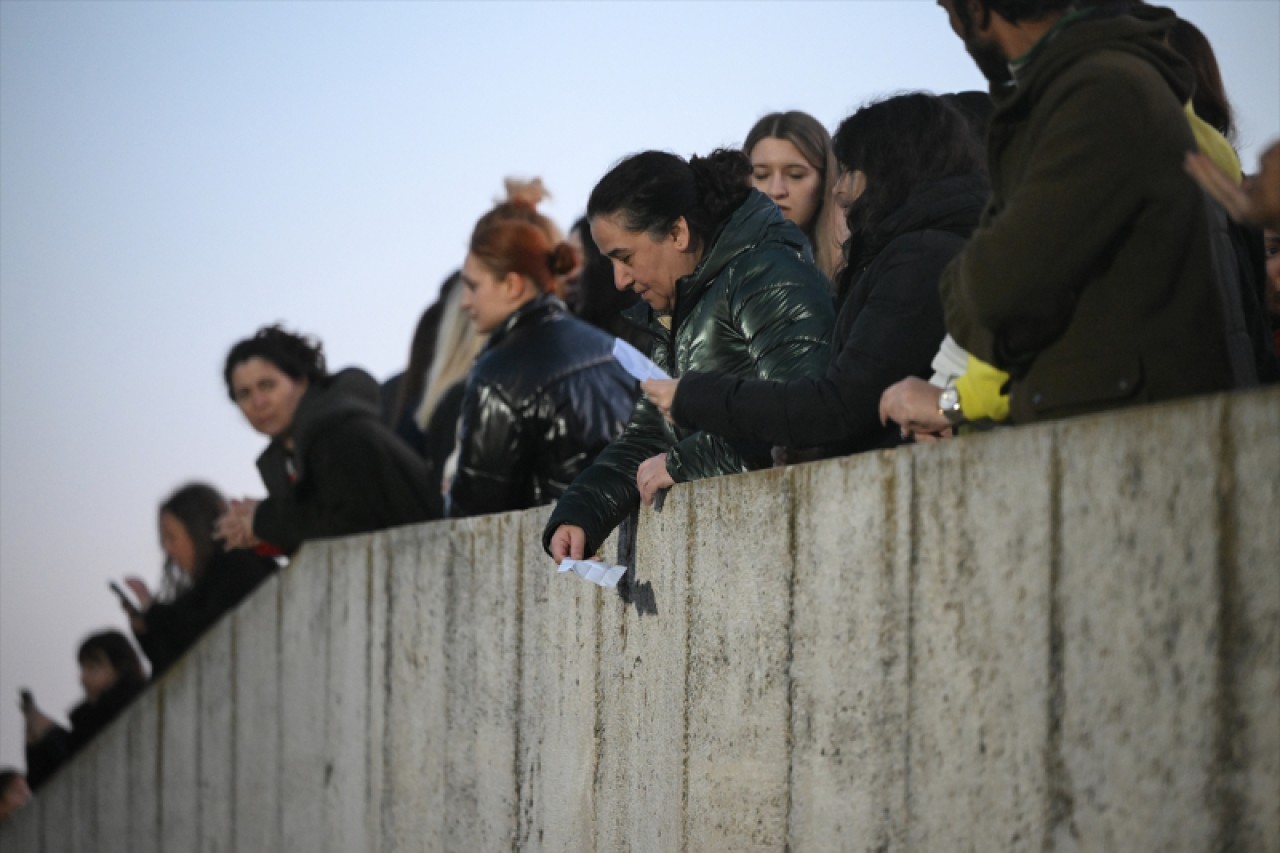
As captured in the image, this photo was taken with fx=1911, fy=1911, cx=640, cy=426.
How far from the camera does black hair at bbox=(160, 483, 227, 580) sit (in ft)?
31.6

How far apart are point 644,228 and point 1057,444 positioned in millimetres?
2071

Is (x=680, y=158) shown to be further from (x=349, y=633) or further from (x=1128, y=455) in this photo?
(x=349, y=633)

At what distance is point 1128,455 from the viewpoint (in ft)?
10.2

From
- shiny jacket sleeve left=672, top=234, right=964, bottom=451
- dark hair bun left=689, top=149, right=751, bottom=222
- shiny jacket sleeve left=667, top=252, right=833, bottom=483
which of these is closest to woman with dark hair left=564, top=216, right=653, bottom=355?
dark hair bun left=689, top=149, right=751, bottom=222

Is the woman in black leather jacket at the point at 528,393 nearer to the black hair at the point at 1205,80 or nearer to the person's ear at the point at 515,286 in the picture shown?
the person's ear at the point at 515,286

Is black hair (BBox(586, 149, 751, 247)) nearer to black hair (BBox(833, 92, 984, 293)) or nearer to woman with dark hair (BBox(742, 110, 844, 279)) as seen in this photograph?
black hair (BBox(833, 92, 984, 293))

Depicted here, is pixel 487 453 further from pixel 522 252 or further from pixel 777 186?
pixel 777 186

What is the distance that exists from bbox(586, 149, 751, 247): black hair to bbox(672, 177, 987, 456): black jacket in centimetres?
83

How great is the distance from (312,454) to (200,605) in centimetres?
196

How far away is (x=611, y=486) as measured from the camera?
5250 millimetres

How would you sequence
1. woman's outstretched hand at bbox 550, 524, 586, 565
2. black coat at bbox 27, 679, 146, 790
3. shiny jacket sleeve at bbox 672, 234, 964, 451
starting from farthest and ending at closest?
black coat at bbox 27, 679, 146, 790 → woman's outstretched hand at bbox 550, 524, 586, 565 → shiny jacket sleeve at bbox 672, 234, 964, 451

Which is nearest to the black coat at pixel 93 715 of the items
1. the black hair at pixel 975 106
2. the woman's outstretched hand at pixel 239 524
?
the woman's outstretched hand at pixel 239 524

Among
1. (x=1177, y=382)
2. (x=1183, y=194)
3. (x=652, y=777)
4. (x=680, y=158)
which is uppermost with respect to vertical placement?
(x=680, y=158)

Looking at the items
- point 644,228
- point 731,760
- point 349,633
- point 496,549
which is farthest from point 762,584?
point 349,633
